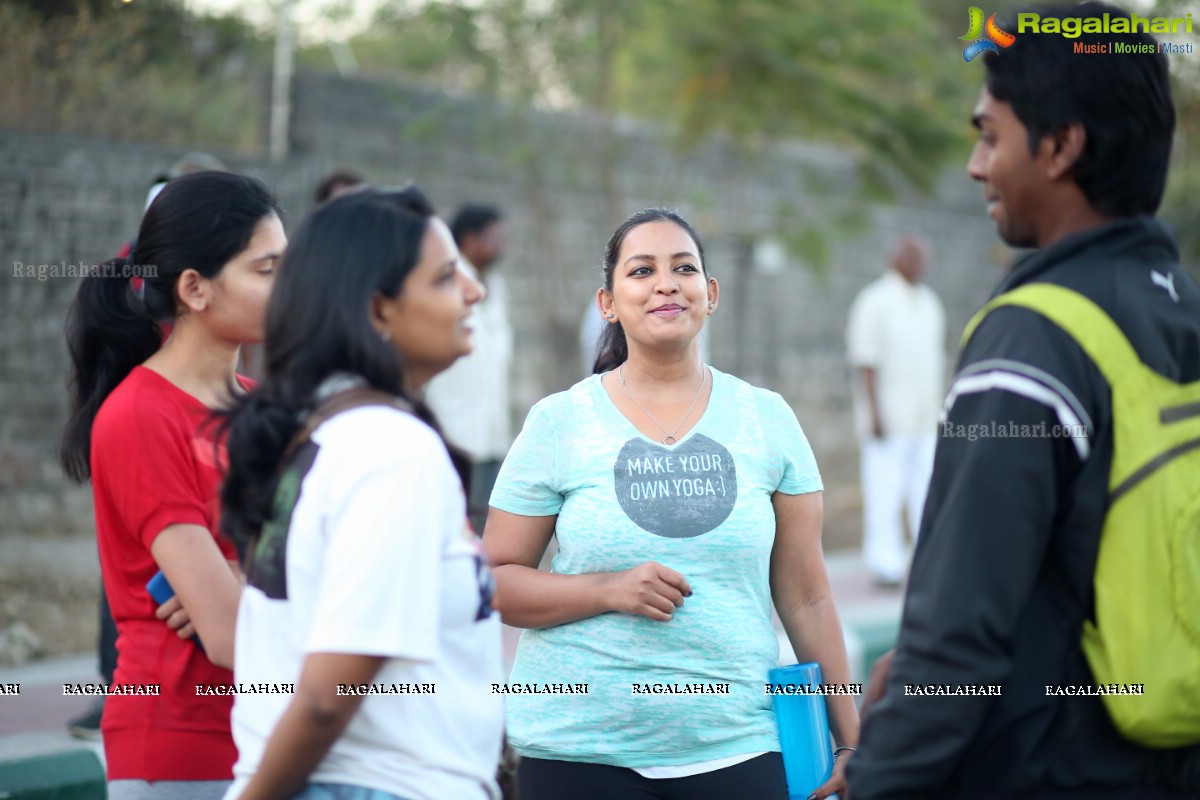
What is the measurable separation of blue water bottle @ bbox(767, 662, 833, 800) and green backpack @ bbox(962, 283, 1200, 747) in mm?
1056

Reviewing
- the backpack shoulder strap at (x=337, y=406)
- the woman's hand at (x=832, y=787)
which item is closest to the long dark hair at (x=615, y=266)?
the woman's hand at (x=832, y=787)

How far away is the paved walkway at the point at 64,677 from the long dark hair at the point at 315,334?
2703 mm

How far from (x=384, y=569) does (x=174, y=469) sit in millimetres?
919

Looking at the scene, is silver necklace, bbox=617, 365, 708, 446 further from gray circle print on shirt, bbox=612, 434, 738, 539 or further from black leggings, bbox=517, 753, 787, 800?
black leggings, bbox=517, 753, 787, 800

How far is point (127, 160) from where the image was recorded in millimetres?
8555

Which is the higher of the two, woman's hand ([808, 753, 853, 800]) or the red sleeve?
the red sleeve

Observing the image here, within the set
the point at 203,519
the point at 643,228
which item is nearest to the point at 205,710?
the point at 203,519

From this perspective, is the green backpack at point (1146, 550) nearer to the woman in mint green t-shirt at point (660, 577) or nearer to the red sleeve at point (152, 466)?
the woman in mint green t-shirt at point (660, 577)

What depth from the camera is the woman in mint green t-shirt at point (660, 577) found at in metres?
2.91

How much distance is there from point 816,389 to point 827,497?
194 cm

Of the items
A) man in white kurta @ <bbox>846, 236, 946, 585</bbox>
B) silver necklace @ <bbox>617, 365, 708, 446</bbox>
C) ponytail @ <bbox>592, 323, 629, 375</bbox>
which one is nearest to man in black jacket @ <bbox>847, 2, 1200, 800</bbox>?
silver necklace @ <bbox>617, 365, 708, 446</bbox>

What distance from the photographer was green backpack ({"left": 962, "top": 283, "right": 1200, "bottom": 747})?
1.88 meters

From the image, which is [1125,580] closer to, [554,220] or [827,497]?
[554,220]

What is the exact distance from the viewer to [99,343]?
2951mm
